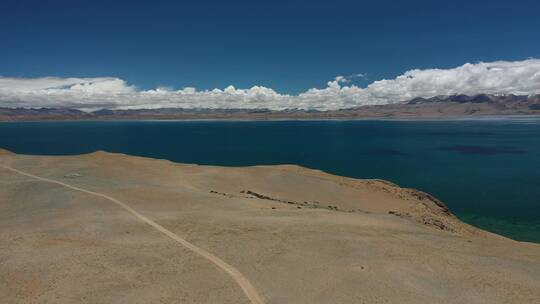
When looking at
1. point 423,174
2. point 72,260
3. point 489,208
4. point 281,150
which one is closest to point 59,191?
point 72,260

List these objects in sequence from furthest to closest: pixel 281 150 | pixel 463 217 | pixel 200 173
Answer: pixel 281 150
pixel 200 173
pixel 463 217

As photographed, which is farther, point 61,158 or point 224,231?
point 61,158

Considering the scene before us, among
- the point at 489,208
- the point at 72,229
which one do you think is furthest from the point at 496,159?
the point at 72,229

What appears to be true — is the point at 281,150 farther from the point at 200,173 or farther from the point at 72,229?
the point at 72,229

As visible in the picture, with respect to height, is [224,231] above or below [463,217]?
above

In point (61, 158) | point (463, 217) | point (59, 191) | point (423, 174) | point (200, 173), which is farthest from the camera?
point (423, 174)

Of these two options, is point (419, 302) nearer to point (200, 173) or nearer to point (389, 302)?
point (389, 302)
